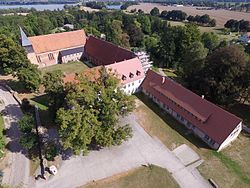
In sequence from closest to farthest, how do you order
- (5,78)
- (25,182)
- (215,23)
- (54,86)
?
(25,182), (54,86), (5,78), (215,23)

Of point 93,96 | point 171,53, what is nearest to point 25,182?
point 93,96

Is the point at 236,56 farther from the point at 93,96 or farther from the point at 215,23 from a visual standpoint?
the point at 215,23

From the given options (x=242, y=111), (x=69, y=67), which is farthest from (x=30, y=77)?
(x=242, y=111)

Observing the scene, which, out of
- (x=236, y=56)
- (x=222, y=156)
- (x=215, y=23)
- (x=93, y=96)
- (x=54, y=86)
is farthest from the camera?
(x=215, y=23)

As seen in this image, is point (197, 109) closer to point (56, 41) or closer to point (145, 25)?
point (56, 41)

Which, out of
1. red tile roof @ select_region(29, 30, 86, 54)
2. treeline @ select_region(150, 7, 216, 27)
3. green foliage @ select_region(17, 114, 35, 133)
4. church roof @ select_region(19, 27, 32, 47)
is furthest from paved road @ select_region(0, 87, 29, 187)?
treeline @ select_region(150, 7, 216, 27)

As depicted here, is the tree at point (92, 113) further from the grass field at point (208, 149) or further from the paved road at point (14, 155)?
the grass field at point (208, 149)
